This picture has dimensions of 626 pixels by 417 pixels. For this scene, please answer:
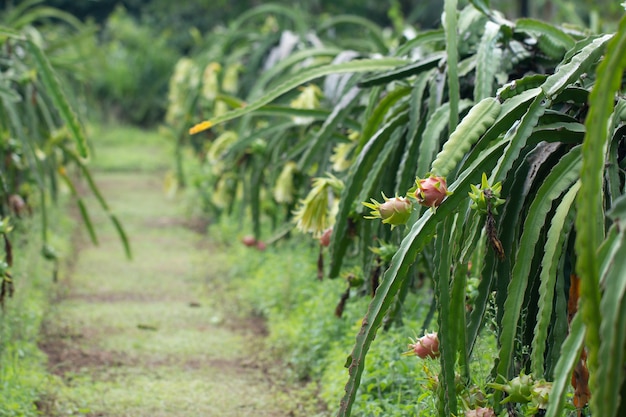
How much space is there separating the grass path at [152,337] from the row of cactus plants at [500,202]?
0.67m

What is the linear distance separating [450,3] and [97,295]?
2.66 m

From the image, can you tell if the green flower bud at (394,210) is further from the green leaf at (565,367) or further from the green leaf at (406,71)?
the green leaf at (406,71)

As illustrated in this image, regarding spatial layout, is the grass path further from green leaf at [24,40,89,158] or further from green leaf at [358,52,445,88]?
green leaf at [358,52,445,88]

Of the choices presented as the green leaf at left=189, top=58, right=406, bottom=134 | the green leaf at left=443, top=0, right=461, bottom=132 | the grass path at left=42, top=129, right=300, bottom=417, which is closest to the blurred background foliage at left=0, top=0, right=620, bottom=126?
the grass path at left=42, top=129, right=300, bottom=417

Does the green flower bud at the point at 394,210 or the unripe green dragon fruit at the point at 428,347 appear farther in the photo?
the unripe green dragon fruit at the point at 428,347

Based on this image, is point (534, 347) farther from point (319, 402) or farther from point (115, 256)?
point (115, 256)

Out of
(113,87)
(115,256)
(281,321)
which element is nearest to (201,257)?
(115,256)

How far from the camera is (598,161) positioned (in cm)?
141

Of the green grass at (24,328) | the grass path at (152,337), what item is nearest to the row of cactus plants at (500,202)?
the grass path at (152,337)

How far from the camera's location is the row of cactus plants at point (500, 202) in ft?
4.67

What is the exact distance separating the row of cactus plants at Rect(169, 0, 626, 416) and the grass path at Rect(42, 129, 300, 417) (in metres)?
0.67

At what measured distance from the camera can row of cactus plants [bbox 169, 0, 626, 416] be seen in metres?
1.42

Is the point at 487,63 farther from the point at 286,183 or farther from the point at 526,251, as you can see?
the point at 286,183

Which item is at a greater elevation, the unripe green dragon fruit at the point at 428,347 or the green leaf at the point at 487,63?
the green leaf at the point at 487,63
